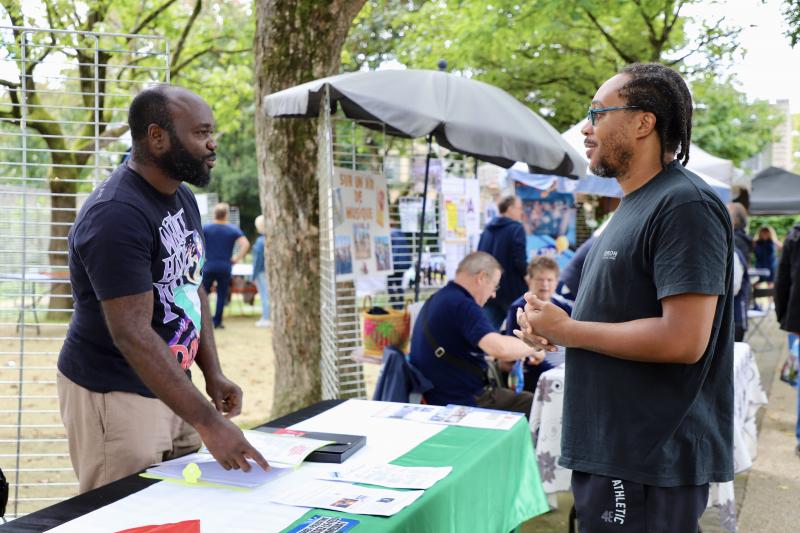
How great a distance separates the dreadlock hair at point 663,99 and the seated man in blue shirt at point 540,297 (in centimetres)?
335

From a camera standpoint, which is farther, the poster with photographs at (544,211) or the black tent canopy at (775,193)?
the black tent canopy at (775,193)

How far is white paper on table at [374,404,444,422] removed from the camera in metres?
3.18

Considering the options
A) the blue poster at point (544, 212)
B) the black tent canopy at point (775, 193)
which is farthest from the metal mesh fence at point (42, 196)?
the black tent canopy at point (775, 193)

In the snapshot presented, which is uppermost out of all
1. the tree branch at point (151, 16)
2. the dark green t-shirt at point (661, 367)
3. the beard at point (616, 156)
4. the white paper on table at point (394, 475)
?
the tree branch at point (151, 16)

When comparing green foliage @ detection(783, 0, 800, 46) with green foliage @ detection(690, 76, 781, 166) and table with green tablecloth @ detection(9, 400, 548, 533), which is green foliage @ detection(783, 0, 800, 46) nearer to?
table with green tablecloth @ detection(9, 400, 548, 533)

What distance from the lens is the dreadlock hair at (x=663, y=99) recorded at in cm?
218

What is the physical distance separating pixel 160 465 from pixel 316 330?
152 inches

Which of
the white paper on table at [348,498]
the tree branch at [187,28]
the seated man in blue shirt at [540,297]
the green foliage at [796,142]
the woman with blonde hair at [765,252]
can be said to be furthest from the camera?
the green foliage at [796,142]

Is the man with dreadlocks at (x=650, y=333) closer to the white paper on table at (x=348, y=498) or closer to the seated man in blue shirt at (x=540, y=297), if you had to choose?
the white paper on table at (x=348, y=498)

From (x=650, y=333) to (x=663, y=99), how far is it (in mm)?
653

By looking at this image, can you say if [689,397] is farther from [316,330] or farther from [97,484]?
[316,330]

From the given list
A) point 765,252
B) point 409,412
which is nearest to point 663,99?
point 409,412

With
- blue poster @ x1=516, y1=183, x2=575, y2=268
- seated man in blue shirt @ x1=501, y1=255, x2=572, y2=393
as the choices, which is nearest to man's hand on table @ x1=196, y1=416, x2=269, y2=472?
seated man in blue shirt @ x1=501, y1=255, x2=572, y2=393

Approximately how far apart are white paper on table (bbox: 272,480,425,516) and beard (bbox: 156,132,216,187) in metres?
1.00
